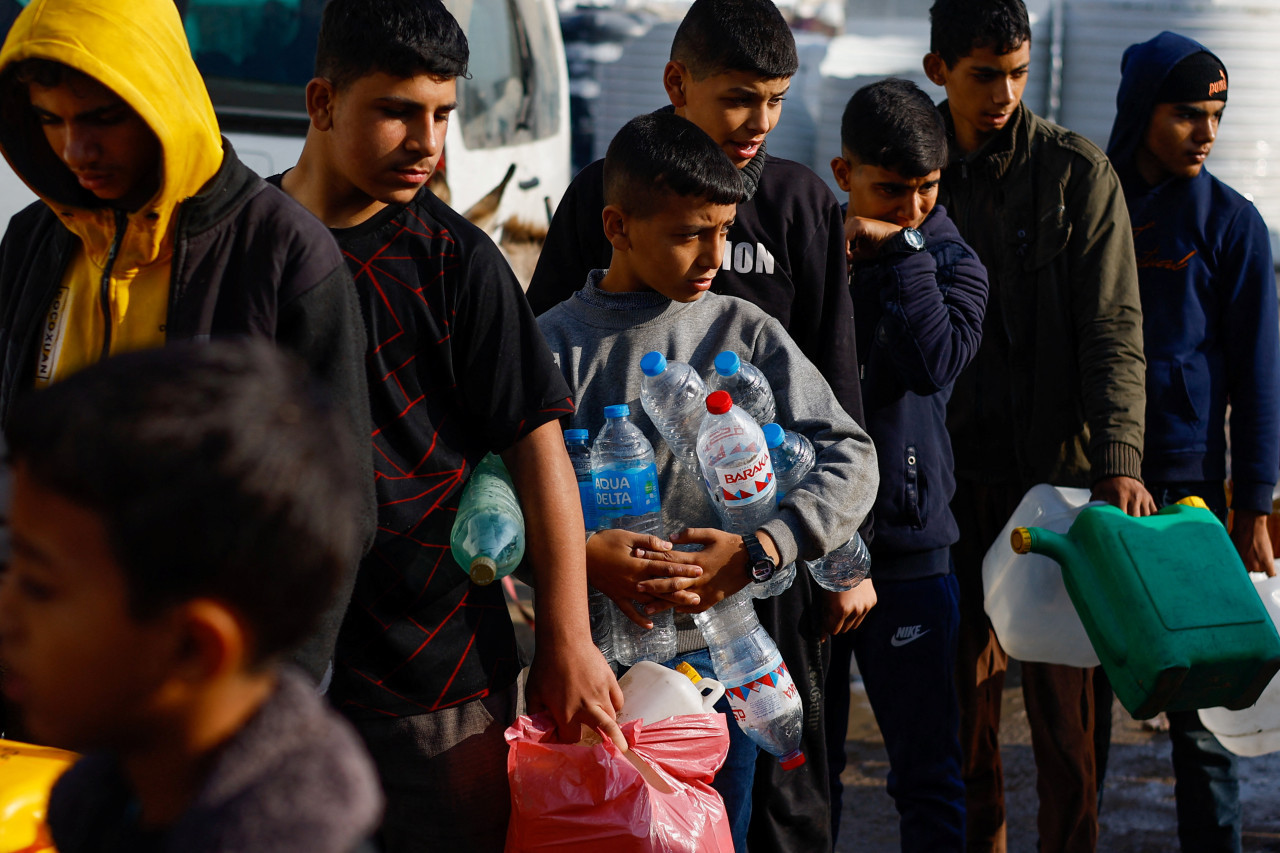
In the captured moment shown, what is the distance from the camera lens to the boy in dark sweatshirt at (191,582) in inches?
36.1

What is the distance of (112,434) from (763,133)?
2.21m

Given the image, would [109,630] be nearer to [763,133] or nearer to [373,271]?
[373,271]

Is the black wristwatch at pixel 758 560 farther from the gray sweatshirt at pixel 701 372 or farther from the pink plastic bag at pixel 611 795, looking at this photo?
the pink plastic bag at pixel 611 795

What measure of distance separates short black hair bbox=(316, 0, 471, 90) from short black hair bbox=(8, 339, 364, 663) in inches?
46.9

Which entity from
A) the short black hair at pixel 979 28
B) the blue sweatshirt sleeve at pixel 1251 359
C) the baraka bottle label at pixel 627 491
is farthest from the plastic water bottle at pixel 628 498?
the blue sweatshirt sleeve at pixel 1251 359

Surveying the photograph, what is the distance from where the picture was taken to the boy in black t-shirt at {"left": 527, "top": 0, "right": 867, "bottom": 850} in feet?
8.84

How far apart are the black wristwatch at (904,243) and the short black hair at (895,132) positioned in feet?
0.69

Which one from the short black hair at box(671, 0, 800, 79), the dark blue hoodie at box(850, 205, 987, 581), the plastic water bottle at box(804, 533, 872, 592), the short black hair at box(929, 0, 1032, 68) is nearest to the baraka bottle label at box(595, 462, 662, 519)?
the plastic water bottle at box(804, 533, 872, 592)

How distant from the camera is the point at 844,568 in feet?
8.86

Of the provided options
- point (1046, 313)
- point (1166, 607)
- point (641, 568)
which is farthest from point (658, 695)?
point (1046, 313)

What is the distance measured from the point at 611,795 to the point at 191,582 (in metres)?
1.15

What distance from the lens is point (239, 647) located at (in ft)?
3.22

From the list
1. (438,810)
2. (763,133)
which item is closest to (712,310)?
(763,133)

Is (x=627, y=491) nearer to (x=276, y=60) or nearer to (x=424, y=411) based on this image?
(x=424, y=411)
